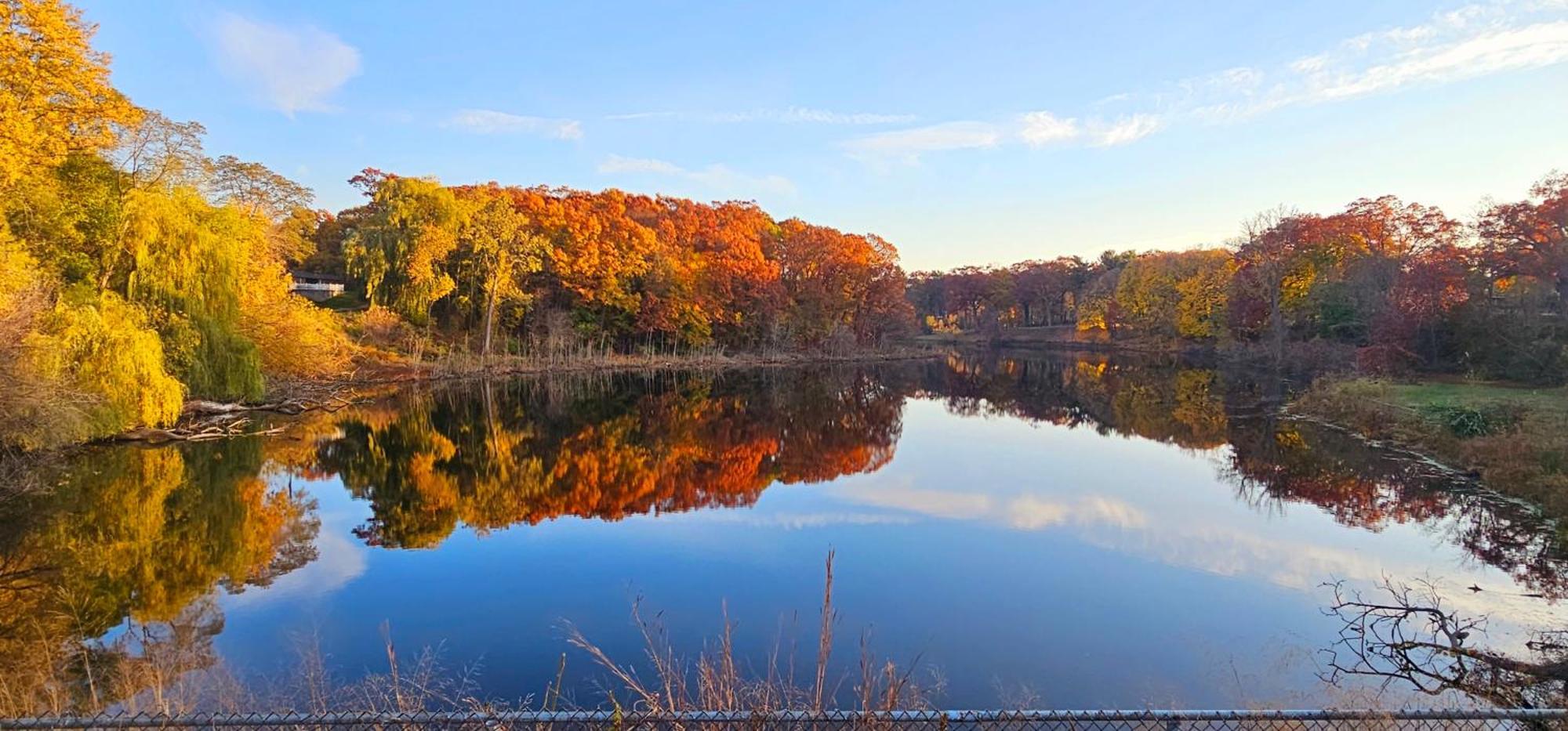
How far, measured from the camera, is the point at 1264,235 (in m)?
42.1

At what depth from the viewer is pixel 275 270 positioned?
2331 centimetres

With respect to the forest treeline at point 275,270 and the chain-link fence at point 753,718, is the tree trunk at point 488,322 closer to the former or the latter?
the forest treeline at point 275,270

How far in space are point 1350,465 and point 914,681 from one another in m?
13.5

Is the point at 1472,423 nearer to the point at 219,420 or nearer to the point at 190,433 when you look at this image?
the point at 190,433

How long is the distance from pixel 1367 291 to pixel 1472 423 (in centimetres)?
1904

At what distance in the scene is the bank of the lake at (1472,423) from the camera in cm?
1176

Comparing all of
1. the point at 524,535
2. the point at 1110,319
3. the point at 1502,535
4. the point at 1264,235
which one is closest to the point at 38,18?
the point at 524,535

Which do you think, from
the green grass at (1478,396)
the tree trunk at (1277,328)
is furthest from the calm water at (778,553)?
the tree trunk at (1277,328)

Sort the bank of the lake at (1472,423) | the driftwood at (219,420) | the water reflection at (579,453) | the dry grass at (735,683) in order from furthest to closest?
the driftwood at (219,420), the water reflection at (579,453), the bank of the lake at (1472,423), the dry grass at (735,683)

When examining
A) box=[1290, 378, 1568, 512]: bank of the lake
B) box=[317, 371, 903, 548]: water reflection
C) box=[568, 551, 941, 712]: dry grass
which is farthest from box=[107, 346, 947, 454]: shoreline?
box=[1290, 378, 1568, 512]: bank of the lake

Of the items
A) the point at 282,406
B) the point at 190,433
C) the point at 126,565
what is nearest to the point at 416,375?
the point at 282,406

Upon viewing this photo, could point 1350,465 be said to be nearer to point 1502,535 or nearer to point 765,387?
point 1502,535

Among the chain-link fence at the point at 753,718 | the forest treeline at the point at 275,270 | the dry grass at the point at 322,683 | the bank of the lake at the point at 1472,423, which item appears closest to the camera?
the chain-link fence at the point at 753,718

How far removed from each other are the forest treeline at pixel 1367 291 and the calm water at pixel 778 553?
341 inches
